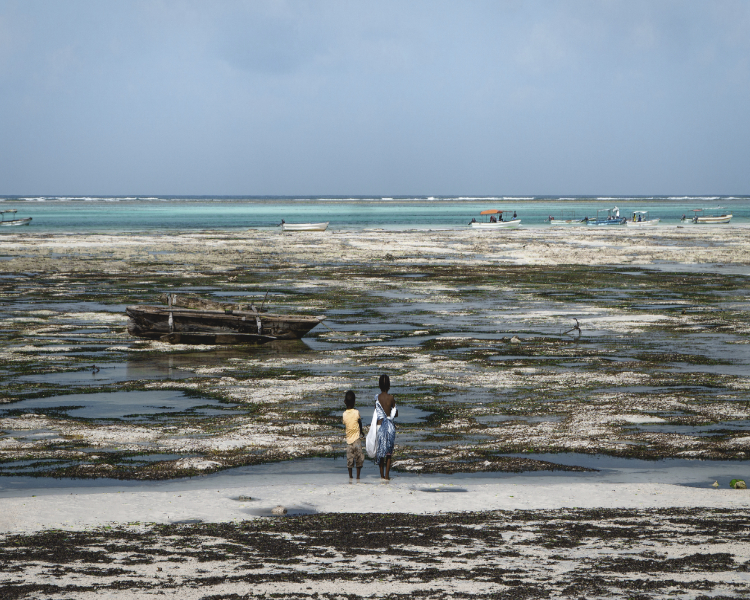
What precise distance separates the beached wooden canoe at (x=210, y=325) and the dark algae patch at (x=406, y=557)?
50.9 ft

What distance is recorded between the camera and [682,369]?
71.1 ft

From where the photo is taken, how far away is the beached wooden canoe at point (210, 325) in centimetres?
2625

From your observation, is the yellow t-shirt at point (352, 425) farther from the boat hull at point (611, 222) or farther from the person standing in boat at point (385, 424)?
the boat hull at point (611, 222)

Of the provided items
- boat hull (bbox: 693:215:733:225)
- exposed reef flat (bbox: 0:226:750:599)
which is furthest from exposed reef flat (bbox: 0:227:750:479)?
boat hull (bbox: 693:215:733:225)

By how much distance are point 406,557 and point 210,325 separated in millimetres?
17853

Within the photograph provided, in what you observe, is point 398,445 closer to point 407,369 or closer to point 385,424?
point 385,424

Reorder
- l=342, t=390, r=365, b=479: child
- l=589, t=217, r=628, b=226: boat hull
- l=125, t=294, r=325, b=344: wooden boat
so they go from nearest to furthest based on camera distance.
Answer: l=342, t=390, r=365, b=479: child → l=125, t=294, r=325, b=344: wooden boat → l=589, t=217, r=628, b=226: boat hull

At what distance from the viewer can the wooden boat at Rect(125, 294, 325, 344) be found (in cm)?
2625

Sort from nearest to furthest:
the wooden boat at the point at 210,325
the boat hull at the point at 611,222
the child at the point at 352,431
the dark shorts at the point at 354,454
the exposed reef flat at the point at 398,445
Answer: the exposed reef flat at the point at 398,445 < the child at the point at 352,431 < the dark shorts at the point at 354,454 < the wooden boat at the point at 210,325 < the boat hull at the point at 611,222

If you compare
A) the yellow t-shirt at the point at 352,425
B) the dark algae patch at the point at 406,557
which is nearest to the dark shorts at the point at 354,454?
the yellow t-shirt at the point at 352,425

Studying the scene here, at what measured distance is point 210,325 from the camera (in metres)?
26.5

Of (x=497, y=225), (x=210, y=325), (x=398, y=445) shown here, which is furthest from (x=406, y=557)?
(x=497, y=225)

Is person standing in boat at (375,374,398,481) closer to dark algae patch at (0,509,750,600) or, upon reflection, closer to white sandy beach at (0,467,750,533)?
white sandy beach at (0,467,750,533)

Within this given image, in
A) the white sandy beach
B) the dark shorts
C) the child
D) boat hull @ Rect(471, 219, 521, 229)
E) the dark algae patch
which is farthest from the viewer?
boat hull @ Rect(471, 219, 521, 229)
